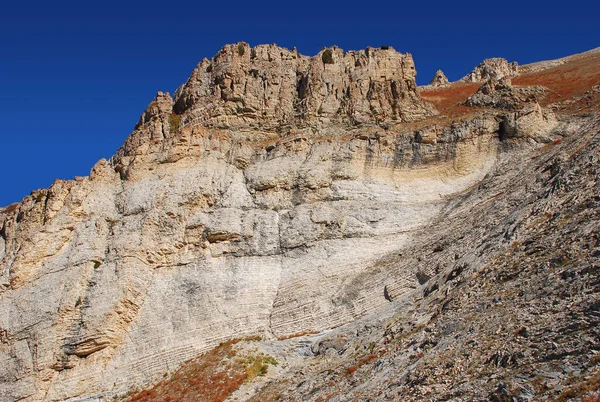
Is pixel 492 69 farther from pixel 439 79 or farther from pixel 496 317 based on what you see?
pixel 496 317

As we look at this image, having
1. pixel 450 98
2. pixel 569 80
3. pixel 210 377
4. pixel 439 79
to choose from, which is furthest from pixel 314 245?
pixel 439 79

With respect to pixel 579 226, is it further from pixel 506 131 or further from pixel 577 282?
pixel 506 131

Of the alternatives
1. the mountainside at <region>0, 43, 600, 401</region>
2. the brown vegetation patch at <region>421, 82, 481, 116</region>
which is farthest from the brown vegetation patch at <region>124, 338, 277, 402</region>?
the brown vegetation patch at <region>421, 82, 481, 116</region>

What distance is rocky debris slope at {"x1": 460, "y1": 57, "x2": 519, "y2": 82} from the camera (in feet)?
227

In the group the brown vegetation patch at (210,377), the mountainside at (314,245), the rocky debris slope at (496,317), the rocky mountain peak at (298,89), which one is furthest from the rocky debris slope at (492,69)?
the brown vegetation patch at (210,377)

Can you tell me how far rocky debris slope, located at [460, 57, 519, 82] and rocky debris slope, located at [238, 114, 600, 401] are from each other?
42.1m

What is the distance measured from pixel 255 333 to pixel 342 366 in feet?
25.6

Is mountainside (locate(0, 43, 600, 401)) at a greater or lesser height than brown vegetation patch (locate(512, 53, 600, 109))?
lesser

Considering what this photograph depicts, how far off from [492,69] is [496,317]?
5814 cm

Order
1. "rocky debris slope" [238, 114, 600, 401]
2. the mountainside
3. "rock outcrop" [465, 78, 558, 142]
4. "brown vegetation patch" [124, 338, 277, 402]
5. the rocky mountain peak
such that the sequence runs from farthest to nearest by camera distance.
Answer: the rocky mountain peak < "rock outcrop" [465, 78, 558, 142] < "brown vegetation patch" [124, 338, 277, 402] < the mountainside < "rocky debris slope" [238, 114, 600, 401]

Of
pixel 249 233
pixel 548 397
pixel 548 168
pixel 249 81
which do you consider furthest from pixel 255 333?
pixel 249 81

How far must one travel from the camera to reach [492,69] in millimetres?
70000

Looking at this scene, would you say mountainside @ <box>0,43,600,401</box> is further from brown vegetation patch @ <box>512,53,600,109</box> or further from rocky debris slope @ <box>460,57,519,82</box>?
rocky debris slope @ <box>460,57,519,82</box>

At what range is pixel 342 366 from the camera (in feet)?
69.2
